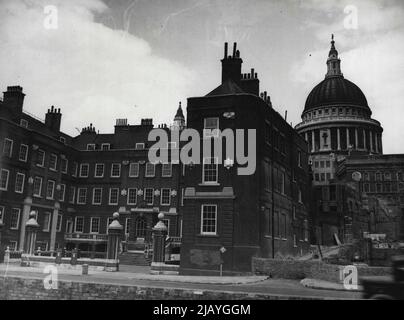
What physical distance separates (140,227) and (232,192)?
19758mm

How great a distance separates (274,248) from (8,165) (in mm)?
25592

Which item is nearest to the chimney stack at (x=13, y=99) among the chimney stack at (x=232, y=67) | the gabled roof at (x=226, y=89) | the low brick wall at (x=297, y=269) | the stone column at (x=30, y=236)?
the stone column at (x=30, y=236)

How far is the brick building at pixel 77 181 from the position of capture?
41062 millimetres

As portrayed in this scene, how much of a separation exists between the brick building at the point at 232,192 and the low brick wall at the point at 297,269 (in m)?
0.97

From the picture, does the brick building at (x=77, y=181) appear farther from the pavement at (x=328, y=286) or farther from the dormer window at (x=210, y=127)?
the pavement at (x=328, y=286)

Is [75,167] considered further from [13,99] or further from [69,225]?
[13,99]

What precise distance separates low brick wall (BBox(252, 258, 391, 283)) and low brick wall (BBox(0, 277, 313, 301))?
30.7ft

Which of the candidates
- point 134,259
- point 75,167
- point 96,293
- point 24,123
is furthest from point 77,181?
point 96,293

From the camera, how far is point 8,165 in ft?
132

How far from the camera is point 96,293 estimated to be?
18172 mm

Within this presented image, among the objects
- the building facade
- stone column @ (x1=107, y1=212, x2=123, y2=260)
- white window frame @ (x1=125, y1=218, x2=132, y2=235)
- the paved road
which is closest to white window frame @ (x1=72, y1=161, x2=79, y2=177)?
white window frame @ (x1=125, y1=218, x2=132, y2=235)
